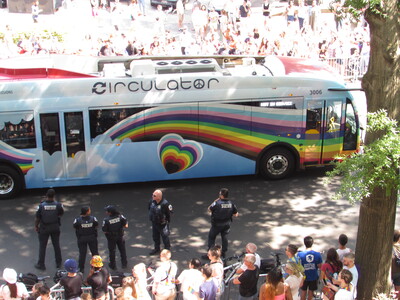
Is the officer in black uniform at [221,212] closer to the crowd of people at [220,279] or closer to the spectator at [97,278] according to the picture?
the crowd of people at [220,279]

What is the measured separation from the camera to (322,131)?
553 inches

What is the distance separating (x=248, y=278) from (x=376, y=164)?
96.5 inches

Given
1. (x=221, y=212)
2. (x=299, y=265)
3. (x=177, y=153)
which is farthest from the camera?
(x=177, y=153)

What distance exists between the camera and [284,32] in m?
22.3

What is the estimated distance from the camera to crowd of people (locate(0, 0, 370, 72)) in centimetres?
2186

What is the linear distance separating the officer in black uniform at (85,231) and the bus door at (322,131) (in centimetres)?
649

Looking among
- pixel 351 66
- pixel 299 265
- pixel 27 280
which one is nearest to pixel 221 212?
pixel 299 265

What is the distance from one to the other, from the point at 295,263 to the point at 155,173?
21.1 feet

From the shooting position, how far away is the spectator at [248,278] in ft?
25.6

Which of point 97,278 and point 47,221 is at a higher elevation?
point 47,221

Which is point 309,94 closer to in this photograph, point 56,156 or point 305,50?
point 56,156

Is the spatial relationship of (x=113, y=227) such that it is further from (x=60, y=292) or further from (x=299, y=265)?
(x=299, y=265)

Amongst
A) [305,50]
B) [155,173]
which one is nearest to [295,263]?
[155,173]

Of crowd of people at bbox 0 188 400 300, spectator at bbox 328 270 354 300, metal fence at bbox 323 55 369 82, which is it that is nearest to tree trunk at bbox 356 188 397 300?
crowd of people at bbox 0 188 400 300
